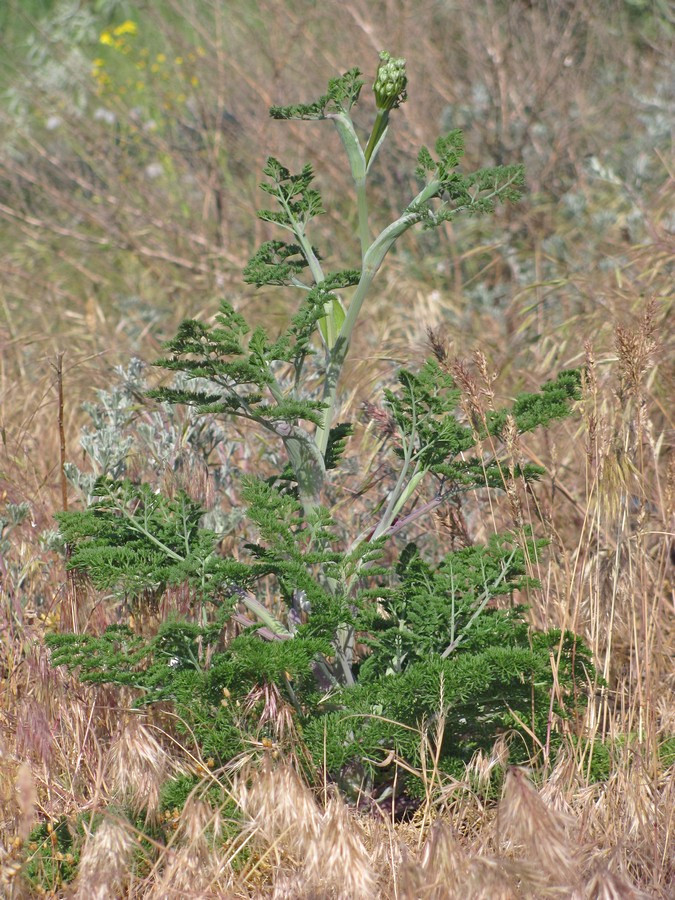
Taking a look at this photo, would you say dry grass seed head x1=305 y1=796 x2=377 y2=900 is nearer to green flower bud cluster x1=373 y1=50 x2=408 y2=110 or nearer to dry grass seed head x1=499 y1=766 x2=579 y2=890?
dry grass seed head x1=499 y1=766 x2=579 y2=890

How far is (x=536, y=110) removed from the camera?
227 inches

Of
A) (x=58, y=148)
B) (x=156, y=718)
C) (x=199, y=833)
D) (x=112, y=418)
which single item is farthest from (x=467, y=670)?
(x=58, y=148)

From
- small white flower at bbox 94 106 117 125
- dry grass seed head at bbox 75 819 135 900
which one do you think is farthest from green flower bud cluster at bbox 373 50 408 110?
small white flower at bbox 94 106 117 125

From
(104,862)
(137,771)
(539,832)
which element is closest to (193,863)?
(104,862)

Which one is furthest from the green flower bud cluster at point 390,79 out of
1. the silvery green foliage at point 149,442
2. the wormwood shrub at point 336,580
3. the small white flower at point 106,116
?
the small white flower at point 106,116

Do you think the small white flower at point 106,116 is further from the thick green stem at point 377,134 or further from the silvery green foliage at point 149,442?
the thick green stem at point 377,134

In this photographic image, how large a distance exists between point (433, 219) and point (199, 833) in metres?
1.21

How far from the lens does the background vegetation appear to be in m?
1.89

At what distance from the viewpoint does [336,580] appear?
2.12m

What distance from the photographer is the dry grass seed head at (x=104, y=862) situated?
162 centimetres

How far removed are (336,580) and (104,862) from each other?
2.34ft

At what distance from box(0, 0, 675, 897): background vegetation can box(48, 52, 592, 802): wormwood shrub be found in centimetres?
10

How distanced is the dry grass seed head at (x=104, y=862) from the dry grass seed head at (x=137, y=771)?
0.23 m

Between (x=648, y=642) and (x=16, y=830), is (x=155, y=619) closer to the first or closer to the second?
(x=16, y=830)
